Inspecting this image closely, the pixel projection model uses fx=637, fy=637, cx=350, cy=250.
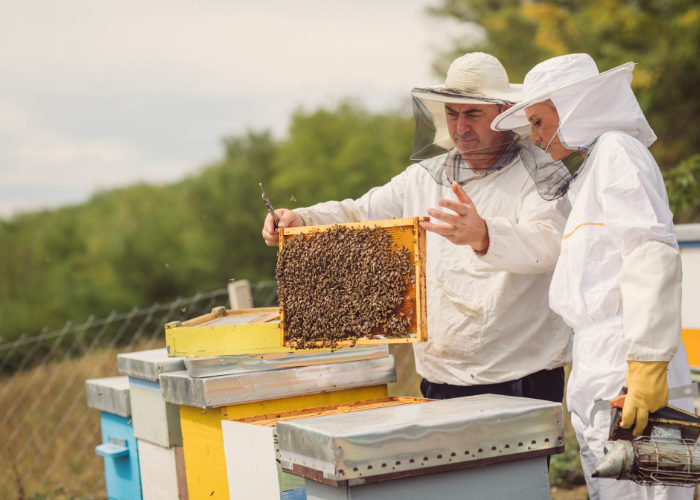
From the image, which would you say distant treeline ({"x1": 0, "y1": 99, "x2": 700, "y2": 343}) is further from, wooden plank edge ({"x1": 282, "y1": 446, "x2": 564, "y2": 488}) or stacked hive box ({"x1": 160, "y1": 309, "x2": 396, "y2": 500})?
wooden plank edge ({"x1": 282, "y1": 446, "x2": 564, "y2": 488})

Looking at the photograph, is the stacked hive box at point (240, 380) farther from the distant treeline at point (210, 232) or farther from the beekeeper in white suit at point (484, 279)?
the distant treeline at point (210, 232)

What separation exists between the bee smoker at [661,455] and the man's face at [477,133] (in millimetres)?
1403

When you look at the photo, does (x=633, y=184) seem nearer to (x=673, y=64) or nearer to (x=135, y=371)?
(x=135, y=371)

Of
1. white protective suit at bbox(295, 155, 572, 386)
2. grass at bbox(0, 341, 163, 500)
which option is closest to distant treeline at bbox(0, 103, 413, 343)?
grass at bbox(0, 341, 163, 500)

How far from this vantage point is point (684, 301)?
164 inches

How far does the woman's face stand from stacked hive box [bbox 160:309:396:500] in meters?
1.14

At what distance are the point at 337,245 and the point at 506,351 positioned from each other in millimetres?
902

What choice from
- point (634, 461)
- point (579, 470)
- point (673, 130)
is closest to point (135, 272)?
point (673, 130)

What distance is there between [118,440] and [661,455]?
3049 millimetres

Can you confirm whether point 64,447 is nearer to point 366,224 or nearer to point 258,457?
point 258,457

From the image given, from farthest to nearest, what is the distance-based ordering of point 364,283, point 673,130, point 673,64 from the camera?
point 673,130
point 673,64
point 364,283

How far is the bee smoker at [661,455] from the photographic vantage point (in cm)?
185

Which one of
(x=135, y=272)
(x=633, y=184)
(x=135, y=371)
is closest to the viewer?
(x=633, y=184)

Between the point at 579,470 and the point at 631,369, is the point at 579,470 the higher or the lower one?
the lower one
